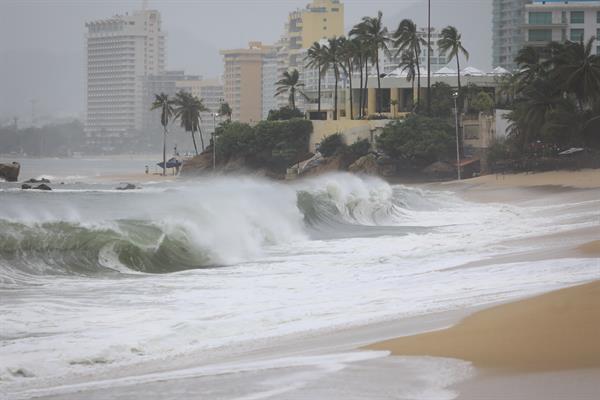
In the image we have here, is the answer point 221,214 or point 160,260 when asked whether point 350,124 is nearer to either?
point 221,214

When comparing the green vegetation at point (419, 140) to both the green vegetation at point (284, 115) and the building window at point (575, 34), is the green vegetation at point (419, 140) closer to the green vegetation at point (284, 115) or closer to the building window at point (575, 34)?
the green vegetation at point (284, 115)

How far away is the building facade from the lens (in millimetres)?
92812

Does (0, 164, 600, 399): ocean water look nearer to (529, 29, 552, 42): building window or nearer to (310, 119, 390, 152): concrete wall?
(310, 119, 390, 152): concrete wall

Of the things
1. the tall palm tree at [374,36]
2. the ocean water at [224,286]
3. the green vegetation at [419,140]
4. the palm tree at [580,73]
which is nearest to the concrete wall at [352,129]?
the green vegetation at [419,140]

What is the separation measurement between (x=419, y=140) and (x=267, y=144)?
1756cm

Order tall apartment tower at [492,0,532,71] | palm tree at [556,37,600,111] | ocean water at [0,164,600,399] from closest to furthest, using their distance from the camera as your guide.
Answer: ocean water at [0,164,600,399], palm tree at [556,37,600,111], tall apartment tower at [492,0,532,71]

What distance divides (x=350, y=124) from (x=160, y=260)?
60.2 metres

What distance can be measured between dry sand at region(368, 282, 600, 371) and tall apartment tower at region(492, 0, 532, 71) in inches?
5819

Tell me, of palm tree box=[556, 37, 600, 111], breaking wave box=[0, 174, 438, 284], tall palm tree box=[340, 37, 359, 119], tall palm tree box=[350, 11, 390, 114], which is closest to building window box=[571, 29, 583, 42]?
tall palm tree box=[350, 11, 390, 114]

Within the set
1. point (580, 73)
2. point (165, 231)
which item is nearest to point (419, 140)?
point (580, 73)

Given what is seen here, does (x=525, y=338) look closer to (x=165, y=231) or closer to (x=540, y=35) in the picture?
(x=165, y=231)

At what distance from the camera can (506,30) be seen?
16862 cm

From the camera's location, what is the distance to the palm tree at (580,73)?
60.5m

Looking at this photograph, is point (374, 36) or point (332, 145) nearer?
point (332, 145)
